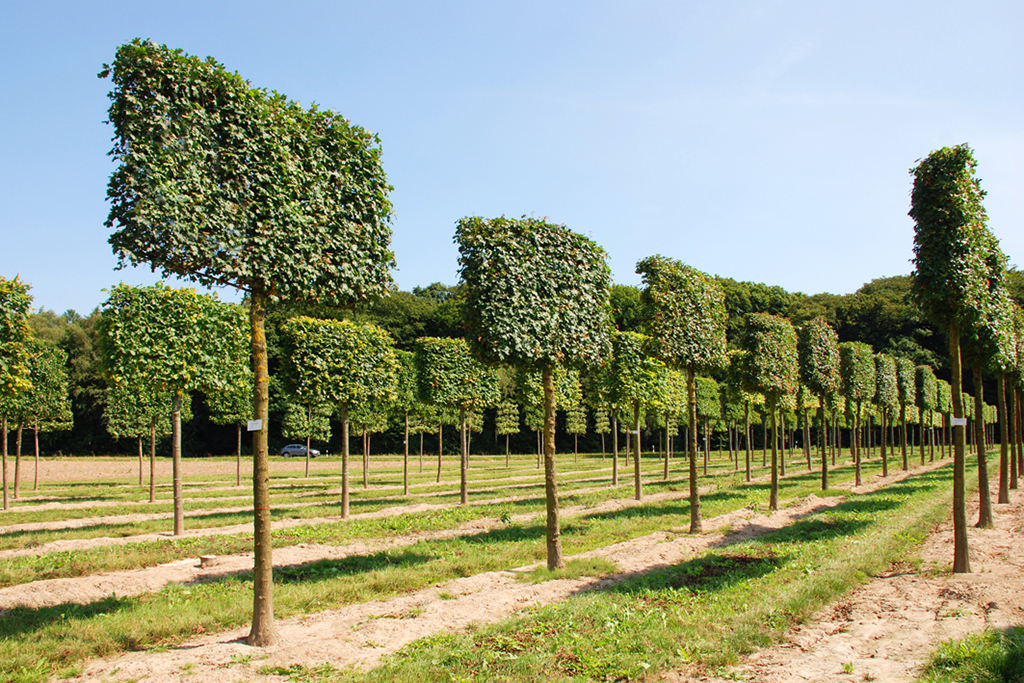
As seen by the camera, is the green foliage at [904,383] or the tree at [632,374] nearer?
the tree at [632,374]

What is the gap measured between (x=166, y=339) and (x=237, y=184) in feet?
35.8

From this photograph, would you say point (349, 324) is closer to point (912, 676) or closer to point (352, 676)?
point (352, 676)

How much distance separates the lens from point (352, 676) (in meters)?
6.63

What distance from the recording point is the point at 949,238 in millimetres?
12219

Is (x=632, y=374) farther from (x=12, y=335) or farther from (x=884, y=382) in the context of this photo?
(x=12, y=335)

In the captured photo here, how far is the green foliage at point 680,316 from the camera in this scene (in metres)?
16.1

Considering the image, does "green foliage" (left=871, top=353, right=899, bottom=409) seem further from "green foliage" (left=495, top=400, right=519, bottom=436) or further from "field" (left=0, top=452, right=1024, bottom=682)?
"green foliage" (left=495, top=400, right=519, bottom=436)

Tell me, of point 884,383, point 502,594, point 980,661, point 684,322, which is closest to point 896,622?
point 980,661

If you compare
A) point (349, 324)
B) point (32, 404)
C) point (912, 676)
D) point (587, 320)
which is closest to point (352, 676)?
point (912, 676)

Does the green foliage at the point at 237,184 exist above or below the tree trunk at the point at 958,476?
above

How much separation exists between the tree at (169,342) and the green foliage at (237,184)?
405 inches

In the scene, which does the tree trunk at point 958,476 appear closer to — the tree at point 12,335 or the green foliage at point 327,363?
the green foliage at point 327,363

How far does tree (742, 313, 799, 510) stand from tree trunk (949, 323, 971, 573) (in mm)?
7039

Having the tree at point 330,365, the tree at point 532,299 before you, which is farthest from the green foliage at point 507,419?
the tree at point 532,299
